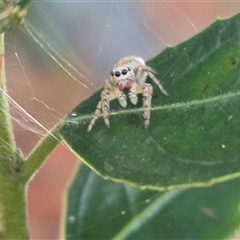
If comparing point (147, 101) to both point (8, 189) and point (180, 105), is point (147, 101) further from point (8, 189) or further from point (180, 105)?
point (8, 189)

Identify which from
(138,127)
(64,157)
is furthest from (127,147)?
(64,157)

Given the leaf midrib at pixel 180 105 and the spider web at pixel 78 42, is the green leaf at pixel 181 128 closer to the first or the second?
the leaf midrib at pixel 180 105

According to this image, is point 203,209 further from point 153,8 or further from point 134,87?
point 153,8

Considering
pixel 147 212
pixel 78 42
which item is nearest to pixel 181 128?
pixel 147 212

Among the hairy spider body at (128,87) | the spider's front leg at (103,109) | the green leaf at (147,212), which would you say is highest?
the spider's front leg at (103,109)

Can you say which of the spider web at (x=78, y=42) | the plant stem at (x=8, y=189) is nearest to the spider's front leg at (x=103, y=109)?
the plant stem at (x=8, y=189)

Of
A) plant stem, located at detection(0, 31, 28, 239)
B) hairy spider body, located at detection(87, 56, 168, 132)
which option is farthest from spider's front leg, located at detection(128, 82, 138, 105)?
plant stem, located at detection(0, 31, 28, 239)
